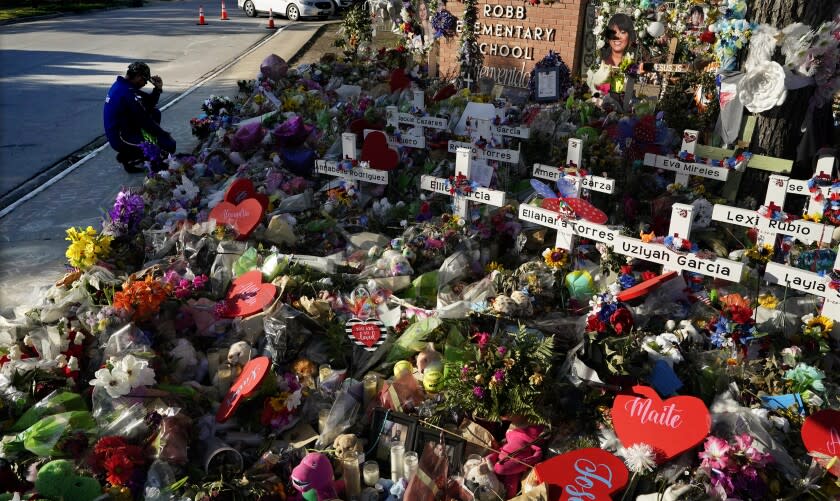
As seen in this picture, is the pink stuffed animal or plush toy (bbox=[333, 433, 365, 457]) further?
plush toy (bbox=[333, 433, 365, 457])

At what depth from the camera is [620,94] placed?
317 inches

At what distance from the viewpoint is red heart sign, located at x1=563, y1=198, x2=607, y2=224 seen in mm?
4141

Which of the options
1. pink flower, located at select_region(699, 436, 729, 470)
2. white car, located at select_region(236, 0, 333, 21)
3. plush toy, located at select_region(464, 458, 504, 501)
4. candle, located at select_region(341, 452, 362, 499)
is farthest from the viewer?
white car, located at select_region(236, 0, 333, 21)

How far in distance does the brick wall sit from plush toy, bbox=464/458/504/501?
7.84 meters

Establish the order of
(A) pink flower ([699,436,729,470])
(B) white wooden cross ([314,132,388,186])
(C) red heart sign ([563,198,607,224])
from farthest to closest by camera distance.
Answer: (B) white wooden cross ([314,132,388,186]), (C) red heart sign ([563,198,607,224]), (A) pink flower ([699,436,729,470])

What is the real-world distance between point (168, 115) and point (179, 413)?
293 inches

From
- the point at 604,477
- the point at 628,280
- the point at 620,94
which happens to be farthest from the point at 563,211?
the point at 620,94

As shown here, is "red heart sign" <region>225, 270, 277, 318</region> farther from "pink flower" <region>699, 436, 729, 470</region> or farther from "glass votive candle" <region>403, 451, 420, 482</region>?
"pink flower" <region>699, 436, 729, 470</region>

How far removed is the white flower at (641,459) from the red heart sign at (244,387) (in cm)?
168

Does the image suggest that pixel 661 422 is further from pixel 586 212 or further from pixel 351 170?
pixel 351 170

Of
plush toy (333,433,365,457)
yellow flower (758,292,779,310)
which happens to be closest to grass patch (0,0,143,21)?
plush toy (333,433,365,457)

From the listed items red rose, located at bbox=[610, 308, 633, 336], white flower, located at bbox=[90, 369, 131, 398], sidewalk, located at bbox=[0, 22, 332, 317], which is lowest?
sidewalk, located at bbox=[0, 22, 332, 317]

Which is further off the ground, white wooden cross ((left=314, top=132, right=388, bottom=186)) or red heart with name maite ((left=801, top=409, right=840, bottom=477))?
white wooden cross ((left=314, top=132, right=388, bottom=186))

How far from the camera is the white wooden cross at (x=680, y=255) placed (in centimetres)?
354
